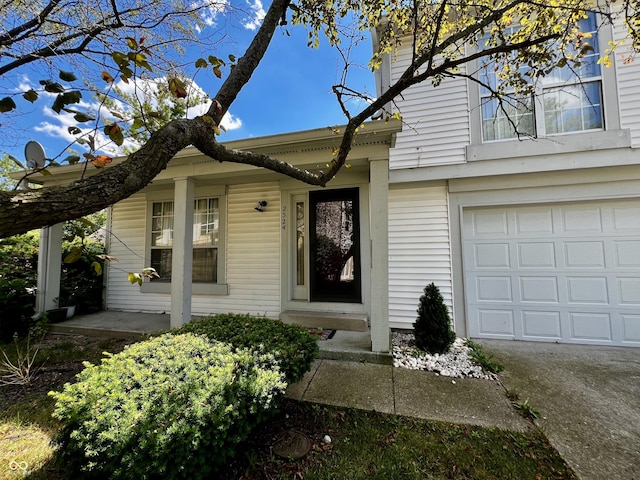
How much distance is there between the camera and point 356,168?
452 cm

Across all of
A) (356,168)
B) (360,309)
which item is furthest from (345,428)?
(356,168)

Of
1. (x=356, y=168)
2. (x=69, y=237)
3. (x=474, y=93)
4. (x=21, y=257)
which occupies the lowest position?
(x=21, y=257)

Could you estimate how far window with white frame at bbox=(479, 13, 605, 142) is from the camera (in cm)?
430

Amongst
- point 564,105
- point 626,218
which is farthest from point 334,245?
point 626,218

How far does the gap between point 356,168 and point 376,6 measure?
2.13m

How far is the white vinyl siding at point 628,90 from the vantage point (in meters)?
4.09

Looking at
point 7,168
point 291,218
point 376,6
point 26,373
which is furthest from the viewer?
point 7,168

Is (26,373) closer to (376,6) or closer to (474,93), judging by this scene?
(376,6)

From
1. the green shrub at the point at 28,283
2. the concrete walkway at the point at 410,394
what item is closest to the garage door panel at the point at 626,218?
the concrete walkway at the point at 410,394

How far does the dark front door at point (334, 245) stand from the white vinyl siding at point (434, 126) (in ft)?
3.85

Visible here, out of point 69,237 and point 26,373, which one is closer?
point 26,373

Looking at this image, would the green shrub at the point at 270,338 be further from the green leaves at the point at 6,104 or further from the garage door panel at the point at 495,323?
the garage door panel at the point at 495,323

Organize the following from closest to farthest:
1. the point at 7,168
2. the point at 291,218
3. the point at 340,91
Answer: the point at 340,91, the point at 291,218, the point at 7,168

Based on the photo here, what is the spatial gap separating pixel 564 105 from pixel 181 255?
22.0 ft
